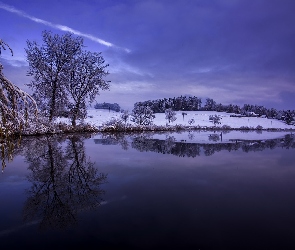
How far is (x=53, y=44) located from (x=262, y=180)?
89.6 ft

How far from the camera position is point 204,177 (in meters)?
5.94

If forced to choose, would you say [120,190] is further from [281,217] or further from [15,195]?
[281,217]

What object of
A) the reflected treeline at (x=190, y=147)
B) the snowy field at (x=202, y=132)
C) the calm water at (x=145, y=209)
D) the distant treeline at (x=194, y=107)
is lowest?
the calm water at (x=145, y=209)

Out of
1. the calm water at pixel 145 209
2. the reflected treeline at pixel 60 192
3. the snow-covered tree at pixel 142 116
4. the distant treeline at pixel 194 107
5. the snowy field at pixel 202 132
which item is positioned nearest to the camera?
the calm water at pixel 145 209

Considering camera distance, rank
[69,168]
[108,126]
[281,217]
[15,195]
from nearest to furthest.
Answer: [281,217], [15,195], [69,168], [108,126]

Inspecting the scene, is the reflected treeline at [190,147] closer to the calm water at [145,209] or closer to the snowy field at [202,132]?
the snowy field at [202,132]

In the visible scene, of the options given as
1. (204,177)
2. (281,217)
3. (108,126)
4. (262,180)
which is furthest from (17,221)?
(108,126)

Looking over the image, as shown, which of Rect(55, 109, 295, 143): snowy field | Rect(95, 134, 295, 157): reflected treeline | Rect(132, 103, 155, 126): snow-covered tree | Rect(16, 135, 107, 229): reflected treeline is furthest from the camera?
Rect(132, 103, 155, 126): snow-covered tree

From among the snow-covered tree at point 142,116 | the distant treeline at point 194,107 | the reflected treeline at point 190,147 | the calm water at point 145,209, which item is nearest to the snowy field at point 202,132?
the reflected treeline at point 190,147

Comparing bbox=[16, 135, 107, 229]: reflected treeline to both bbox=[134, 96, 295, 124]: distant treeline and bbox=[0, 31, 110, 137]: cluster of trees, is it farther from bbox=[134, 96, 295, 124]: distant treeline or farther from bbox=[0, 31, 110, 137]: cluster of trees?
bbox=[134, 96, 295, 124]: distant treeline

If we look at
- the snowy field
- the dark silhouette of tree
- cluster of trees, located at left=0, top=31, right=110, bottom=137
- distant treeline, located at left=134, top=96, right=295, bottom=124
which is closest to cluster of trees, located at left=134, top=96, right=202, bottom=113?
distant treeline, located at left=134, top=96, right=295, bottom=124

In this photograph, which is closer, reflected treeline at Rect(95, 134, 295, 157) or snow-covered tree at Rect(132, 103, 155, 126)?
reflected treeline at Rect(95, 134, 295, 157)

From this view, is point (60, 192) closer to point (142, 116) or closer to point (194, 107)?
point (142, 116)

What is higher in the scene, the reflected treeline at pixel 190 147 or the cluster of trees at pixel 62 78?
the cluster of trees at pixel 62 78
